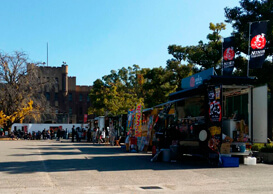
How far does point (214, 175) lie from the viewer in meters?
11.6

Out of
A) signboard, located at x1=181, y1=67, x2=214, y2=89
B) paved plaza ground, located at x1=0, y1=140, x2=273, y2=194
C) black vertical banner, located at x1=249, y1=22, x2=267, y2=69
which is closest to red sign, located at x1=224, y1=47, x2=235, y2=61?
black vertical banner, located at x1=249, y1=22, x2=267, y2=69

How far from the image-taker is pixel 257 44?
1786cm

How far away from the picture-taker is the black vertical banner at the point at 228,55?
20.2 m

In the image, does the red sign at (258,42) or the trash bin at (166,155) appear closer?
the trash bin at (166,155)

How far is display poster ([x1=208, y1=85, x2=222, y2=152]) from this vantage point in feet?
45.9

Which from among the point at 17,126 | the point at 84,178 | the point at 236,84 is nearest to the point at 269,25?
the point at 236,84

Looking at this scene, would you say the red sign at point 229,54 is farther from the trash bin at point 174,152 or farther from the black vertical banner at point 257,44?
the trash bin at point 174,152

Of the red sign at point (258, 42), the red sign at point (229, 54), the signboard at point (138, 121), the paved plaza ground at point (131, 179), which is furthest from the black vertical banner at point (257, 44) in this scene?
the signboard at point (138, 121)

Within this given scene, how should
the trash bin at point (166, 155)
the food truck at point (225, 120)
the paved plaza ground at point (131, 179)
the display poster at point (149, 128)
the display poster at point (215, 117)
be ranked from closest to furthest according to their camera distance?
the paved plaza ground at point (131, 179), the display poster at point (215, 117), the food truck at point (225, 120), the trash bin at point (166, 155), the display poster at point (149, 128)

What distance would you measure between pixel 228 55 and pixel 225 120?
5927 millimetres

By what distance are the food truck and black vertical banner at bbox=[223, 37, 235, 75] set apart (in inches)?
149

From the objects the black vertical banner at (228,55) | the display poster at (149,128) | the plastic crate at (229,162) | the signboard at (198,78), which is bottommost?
the plastic crate at (229,162)

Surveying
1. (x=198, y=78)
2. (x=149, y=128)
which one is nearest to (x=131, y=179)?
(x=198, y=78)

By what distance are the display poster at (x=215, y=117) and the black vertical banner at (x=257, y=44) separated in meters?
4.68
